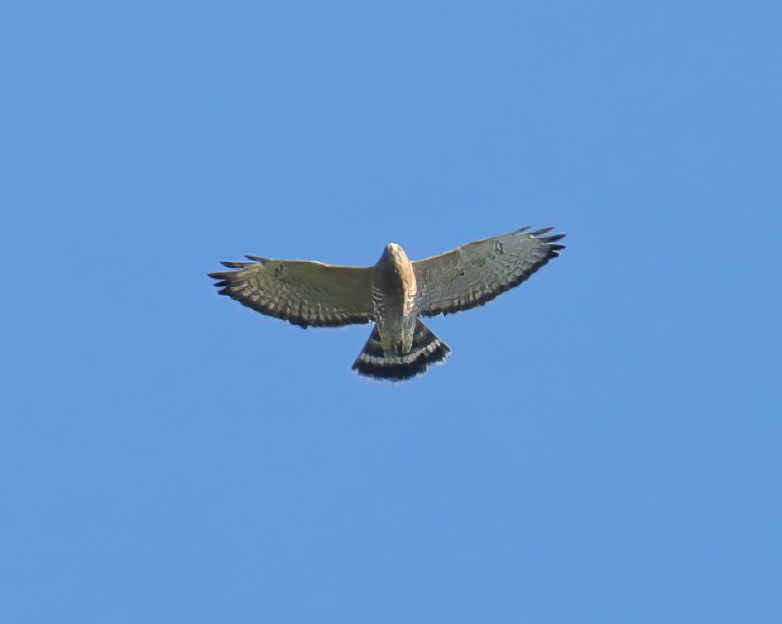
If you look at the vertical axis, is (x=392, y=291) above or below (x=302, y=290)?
below

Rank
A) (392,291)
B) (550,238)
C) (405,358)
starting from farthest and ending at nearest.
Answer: (405,358) < (550,238) < (392,291)

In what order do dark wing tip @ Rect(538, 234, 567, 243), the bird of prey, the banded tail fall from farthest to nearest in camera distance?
1. the banded tail
2. dark wing tip @ Rect(538, 234, 567, 243)
3. the bird of prey

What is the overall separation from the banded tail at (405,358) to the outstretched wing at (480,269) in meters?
0.37

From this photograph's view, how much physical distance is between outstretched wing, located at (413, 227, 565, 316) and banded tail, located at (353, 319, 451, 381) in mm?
368

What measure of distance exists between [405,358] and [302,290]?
1.62 meters

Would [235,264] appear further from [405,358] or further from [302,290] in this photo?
[405,358]

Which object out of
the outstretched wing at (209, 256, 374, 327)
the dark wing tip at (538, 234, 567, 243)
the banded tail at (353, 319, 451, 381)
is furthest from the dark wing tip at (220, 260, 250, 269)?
the dark wing tip at (538, 234, 567, 243)

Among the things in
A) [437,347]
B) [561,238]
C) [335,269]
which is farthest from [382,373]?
[561,238]

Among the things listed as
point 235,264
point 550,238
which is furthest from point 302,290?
point 550,238

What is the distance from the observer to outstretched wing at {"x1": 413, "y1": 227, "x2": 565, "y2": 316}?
12.4 m

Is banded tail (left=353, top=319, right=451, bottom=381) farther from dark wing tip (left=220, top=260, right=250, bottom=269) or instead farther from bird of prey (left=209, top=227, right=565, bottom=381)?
dark wing tip (left=220, top=260, right=250, bottom=269)

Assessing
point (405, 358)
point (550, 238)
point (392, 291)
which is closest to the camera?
point (392, 291)

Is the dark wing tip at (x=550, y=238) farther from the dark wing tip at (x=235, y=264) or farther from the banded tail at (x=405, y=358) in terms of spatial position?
the dark wing tip at (x=235, y=264)

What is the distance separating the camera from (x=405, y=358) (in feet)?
42.7
